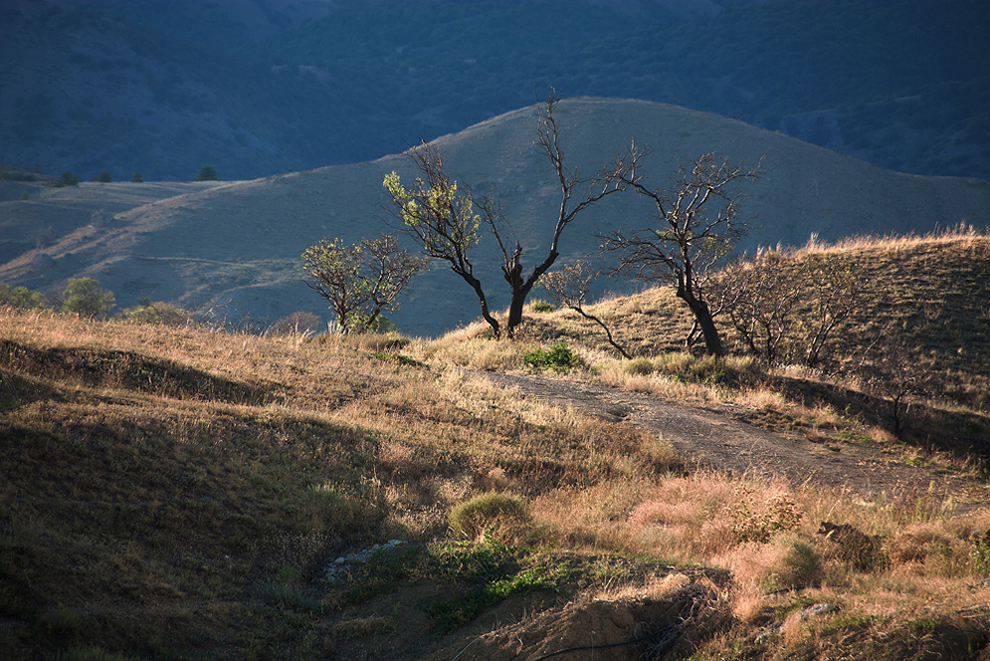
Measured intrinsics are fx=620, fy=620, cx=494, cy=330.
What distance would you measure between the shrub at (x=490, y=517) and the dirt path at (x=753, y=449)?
3.79m

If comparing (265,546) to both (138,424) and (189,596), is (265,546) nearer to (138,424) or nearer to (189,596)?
(189,596)

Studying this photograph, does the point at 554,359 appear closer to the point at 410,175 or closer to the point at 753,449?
the point at 753,449

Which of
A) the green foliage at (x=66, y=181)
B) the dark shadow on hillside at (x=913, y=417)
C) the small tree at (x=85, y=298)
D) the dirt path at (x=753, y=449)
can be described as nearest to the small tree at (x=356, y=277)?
the dirt path at (x=753, y=449)

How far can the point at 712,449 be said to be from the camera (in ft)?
36.0

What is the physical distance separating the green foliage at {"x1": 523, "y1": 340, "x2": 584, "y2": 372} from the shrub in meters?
10.1

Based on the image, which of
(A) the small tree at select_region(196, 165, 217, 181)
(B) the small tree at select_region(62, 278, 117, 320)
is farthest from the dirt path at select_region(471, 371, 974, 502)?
(A) the small tree at select_region(196, 165, 217, 181)

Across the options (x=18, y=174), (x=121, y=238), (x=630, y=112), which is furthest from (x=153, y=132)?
(x=630, y=112)

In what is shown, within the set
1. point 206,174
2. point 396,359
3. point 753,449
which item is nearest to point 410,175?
point 206,174

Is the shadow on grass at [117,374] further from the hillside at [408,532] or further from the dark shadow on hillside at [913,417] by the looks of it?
the dark shadow on hillside at [913,417]

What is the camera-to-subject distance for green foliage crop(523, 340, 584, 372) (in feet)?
57.1

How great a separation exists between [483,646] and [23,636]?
3043mm

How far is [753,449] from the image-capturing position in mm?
11000

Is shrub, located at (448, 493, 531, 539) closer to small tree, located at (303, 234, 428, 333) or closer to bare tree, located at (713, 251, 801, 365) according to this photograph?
bare tree, located at (713, 251, 801, 365)

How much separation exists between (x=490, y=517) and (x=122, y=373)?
6381 mm
